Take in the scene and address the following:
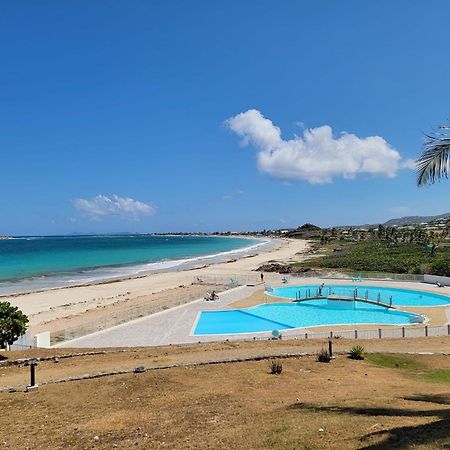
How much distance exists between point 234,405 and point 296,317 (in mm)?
20521

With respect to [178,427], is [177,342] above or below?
below

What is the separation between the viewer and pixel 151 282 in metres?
53.0

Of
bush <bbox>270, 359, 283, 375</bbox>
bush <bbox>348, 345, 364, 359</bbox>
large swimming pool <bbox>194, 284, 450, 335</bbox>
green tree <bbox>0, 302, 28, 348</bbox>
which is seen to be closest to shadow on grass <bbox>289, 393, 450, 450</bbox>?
bush <bbox>270, 359, 283, 375</bbox>

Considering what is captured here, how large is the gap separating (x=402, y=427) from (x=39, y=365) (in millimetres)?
13443

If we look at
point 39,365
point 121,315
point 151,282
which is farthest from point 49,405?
point 151,282

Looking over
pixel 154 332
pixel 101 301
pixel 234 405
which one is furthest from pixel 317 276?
pixel 234 405

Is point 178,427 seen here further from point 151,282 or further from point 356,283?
point 151,282

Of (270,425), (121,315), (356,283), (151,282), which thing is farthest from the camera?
(151,282)

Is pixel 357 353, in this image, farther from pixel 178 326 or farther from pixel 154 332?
pixel 178 326

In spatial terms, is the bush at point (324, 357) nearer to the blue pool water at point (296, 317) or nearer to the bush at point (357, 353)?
the bush at point (357, 353)

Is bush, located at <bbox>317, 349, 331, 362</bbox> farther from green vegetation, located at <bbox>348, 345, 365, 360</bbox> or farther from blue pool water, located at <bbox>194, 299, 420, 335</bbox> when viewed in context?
blue pool water, located at <bbox>194, 299, 420, 335</bbox>

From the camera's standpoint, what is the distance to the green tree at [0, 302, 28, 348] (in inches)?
726

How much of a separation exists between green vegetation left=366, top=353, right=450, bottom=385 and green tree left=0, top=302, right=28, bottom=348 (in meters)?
14.1

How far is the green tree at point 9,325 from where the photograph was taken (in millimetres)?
18447
